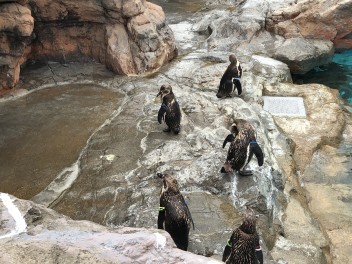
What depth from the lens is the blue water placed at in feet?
43.6

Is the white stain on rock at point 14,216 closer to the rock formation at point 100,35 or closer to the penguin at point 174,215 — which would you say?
the penguin at point 174,215

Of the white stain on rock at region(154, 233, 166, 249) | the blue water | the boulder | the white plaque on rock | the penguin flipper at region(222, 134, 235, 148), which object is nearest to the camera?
the white stain on rock at region(154, 233, 166, 249)

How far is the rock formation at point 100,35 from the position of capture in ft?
35.4

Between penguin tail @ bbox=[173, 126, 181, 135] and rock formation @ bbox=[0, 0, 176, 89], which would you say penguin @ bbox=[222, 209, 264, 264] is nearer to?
penguin tail @ bbox=[173, 126, 181, 135]

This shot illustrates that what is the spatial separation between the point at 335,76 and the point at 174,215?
10770 mm

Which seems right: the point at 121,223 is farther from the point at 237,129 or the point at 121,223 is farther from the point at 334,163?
the point at 334,163

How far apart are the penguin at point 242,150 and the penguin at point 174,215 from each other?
1.52 meters

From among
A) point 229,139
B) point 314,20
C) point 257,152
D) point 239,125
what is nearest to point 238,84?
point 229,139

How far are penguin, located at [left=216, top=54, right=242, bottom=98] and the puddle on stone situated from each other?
2472 mm

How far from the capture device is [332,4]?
45.8ft

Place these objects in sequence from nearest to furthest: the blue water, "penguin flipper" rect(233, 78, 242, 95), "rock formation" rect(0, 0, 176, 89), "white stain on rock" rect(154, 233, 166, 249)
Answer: "white stain on rock" rect(154, 233, 166, 249) → "penguin flipper" rect(233, 78, 242, 95) → "rock formation" rect(0, 0, 176, 89) → the blue water

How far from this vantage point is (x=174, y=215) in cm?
509

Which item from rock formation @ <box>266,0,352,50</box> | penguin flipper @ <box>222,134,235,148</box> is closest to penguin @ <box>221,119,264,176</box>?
penguin flipper @ <box>222,134,235,148</box>

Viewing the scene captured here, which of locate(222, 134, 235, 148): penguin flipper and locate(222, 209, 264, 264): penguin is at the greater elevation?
locate(222, 134, 235, 148): penguin flipper
